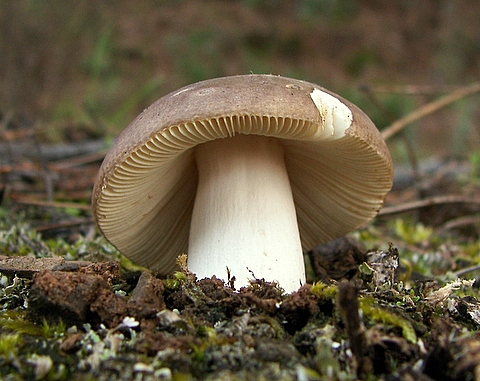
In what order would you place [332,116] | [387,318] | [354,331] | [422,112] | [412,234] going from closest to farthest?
[354,331] → [387,318] → [332,116] → [412,234] → [422,112]

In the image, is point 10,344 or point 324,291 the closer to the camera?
point 10,344

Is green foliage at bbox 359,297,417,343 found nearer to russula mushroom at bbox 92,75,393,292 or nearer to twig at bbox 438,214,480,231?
russula mushroom at bbox 92,75,393,292

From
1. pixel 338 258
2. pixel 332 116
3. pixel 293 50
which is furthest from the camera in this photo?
pixel 293 50

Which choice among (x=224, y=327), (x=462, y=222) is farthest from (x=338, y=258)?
(x=462, y=222)

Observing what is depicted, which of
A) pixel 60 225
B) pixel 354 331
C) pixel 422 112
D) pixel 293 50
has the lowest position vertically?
pixel 354 331

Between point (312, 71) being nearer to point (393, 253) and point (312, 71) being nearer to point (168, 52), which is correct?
point (168, 52)

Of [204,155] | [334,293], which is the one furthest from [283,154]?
[334,293]

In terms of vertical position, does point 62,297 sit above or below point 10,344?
above

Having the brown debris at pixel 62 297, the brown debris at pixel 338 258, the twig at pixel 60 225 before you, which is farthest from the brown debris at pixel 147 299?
the twig at pixel 60 225

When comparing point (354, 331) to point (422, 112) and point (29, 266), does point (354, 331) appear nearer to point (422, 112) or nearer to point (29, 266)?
point (29, 266)
